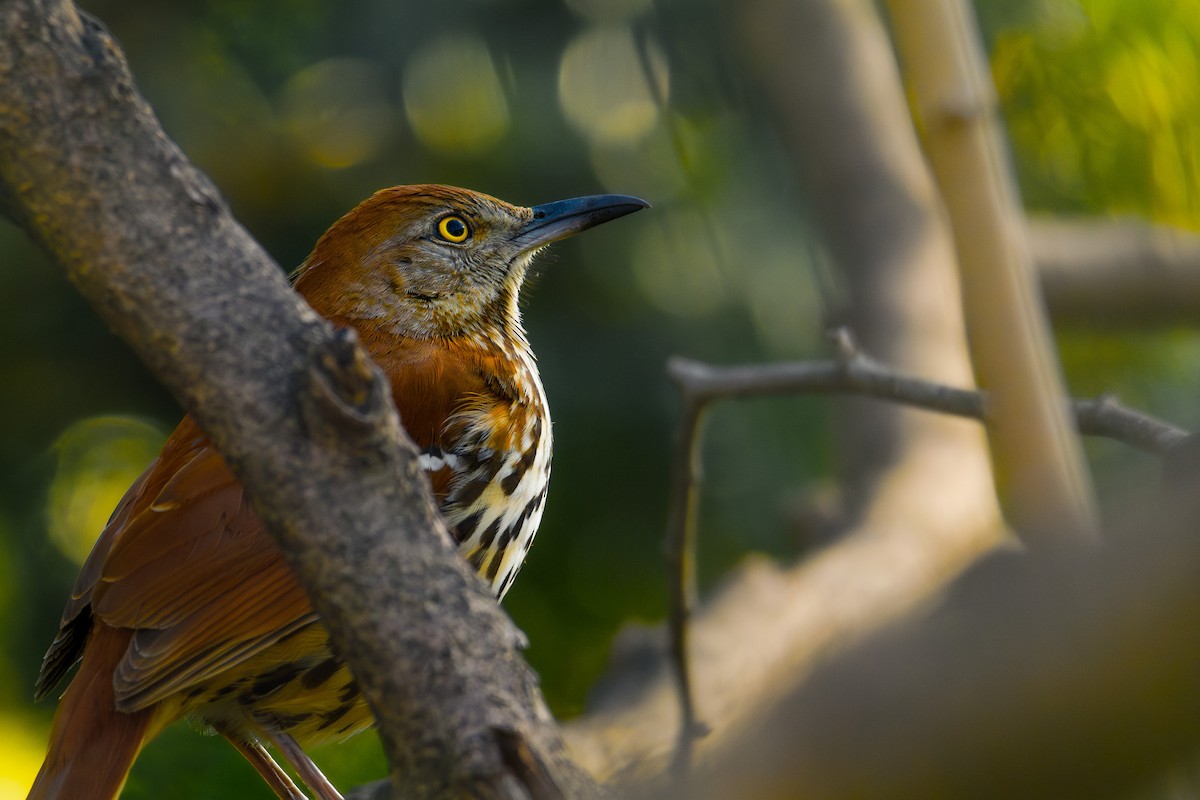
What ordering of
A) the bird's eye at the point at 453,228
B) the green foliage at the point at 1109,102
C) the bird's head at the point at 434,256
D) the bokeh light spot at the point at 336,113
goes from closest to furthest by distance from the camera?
the green foliage at the point at 1109,102
the bird's head at the point at 434,256
the bird's eye at the point at 453,228
the bokeh light spot at the point at 336,113

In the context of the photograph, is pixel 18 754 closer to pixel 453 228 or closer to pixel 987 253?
pixel 453 228

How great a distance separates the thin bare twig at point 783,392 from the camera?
8.05 ft

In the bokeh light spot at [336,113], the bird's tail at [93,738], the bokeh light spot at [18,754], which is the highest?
the bokeh light spot at [336,113]

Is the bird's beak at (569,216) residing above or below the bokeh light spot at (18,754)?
above

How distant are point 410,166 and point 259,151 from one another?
0.49 meters

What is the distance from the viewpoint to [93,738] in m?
2.25

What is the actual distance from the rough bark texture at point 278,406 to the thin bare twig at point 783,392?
2.91ft

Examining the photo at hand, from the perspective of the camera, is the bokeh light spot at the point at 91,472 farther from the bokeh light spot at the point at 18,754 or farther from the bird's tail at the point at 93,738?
the bird's tail at the point at 93,738

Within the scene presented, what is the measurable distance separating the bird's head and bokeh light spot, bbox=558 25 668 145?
3.41ft

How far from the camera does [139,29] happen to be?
421 cm

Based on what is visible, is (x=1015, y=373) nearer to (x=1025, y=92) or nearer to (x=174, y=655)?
(x=174, y=655)

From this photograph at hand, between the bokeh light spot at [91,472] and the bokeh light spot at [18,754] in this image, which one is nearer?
the bokeh light spot at [18,754]

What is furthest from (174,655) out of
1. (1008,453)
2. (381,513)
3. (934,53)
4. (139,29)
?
(139,29)

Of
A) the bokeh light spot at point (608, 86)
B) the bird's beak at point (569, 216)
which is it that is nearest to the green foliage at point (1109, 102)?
the bokeh light spot at point (608, 86)
